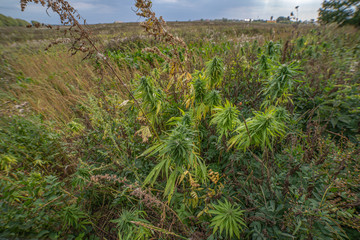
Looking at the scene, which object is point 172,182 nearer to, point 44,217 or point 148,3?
point 44,217

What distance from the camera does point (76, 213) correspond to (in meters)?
1.46

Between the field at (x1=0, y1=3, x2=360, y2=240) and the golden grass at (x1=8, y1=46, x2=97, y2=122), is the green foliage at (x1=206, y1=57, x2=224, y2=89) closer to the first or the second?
the field at (x1=0, y1=3, x2=360, y2=240)

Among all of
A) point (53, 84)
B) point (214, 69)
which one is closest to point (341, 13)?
point (214, 69)

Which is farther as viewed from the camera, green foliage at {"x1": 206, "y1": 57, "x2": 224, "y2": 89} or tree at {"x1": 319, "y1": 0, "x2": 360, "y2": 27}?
tree at {"x1": 319, "y1": 0, "x2": 360, "y2": 27}

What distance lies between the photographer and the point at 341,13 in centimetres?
738

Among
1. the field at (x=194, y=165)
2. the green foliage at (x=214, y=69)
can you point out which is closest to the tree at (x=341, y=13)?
the field at (x=194, y=165)

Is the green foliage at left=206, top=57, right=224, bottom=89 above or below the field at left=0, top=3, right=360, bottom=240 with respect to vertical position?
above

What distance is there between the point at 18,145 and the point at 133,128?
1.60 m

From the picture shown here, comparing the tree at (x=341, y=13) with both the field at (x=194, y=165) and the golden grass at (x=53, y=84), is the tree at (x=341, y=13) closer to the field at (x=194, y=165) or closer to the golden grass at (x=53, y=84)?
the field at (x=194, y=165)

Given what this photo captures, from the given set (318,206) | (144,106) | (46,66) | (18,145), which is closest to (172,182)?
(144,106)

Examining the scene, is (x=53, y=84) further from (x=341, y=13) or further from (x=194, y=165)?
(x=341, y=13)

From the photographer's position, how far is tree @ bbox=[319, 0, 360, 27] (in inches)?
265

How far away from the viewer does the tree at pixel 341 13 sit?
6.72 metres

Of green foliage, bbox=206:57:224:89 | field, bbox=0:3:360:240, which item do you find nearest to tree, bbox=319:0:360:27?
field, bbox=0:3:360:240
